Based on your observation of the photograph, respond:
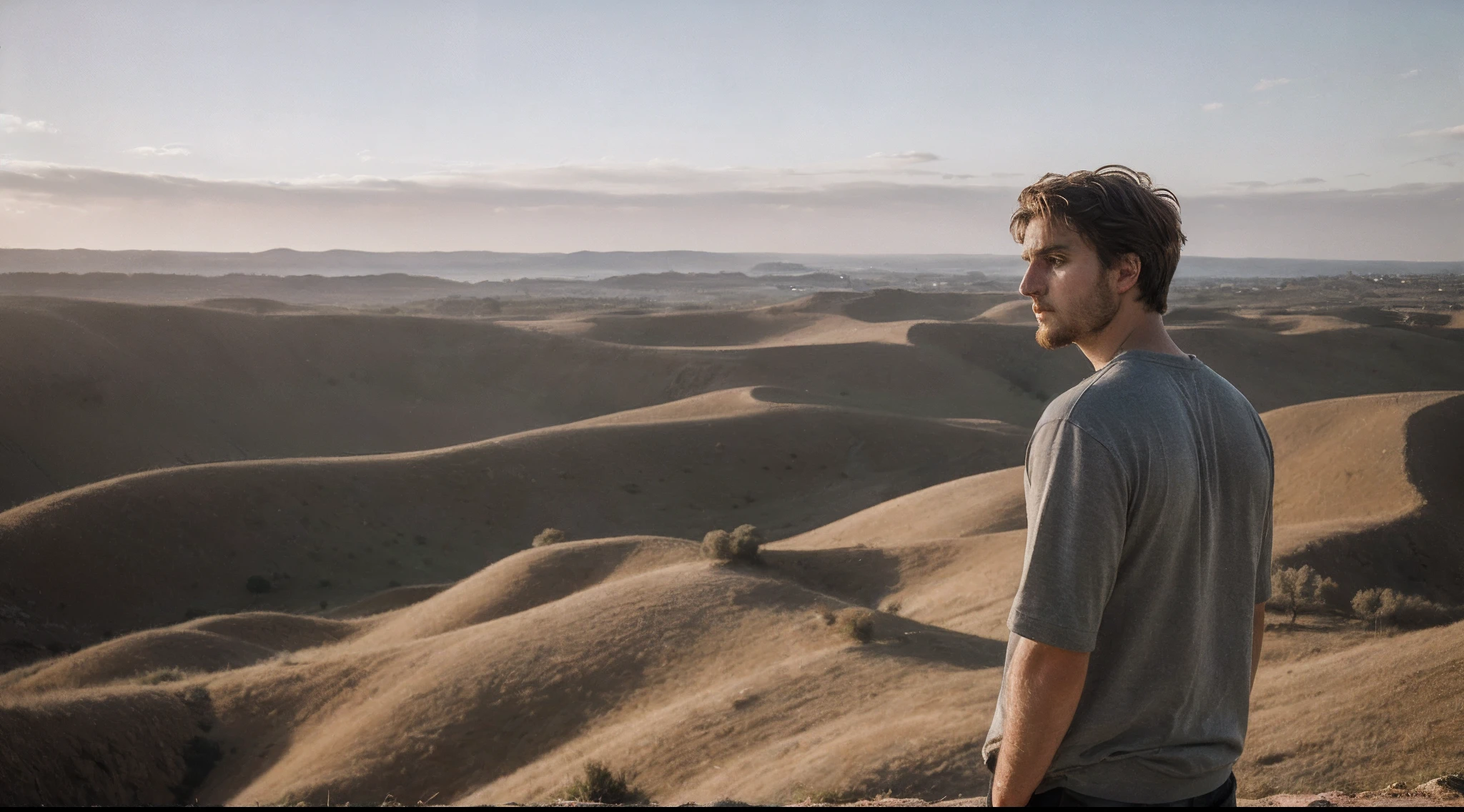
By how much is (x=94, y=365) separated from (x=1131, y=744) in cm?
5663

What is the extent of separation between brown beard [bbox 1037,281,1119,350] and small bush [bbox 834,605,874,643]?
12244 mm

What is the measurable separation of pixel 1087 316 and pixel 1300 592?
1483cm

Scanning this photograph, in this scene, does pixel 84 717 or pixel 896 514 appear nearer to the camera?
pixel 84 717

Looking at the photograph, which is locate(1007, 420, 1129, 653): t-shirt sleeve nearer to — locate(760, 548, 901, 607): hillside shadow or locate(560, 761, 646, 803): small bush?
locate(560, 761, 646, 803): small bush

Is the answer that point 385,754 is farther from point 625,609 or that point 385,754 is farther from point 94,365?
point 94,365

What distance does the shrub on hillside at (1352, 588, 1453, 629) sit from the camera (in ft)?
47.5

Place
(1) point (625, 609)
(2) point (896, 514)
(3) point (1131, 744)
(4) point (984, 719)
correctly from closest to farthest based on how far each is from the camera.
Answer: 1. (3) point (1131, 744)
2. (4) point (984, 719)
3. (1) point (625, 609)
4. (2) point (896, 514)

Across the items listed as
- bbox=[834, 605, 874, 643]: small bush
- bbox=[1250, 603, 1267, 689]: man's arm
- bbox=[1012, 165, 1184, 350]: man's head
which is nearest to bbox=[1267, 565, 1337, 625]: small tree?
bbox=[834, 605, 874, 643]: small bush

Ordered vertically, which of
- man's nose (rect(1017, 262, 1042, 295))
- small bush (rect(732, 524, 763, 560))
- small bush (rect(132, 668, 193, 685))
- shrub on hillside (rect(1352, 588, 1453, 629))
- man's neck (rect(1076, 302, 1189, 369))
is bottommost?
small bush (rect(132, 668, 193, 685))

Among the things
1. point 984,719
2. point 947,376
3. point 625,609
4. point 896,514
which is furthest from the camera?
point 947,376

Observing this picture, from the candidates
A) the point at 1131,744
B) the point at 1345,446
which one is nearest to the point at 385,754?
the point at 1131,744

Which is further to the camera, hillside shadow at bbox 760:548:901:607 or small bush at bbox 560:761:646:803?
hillside shadow at bbox 760:548:901:607

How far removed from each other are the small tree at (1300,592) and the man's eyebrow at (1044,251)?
1430cm

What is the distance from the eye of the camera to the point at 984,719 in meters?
10.4
